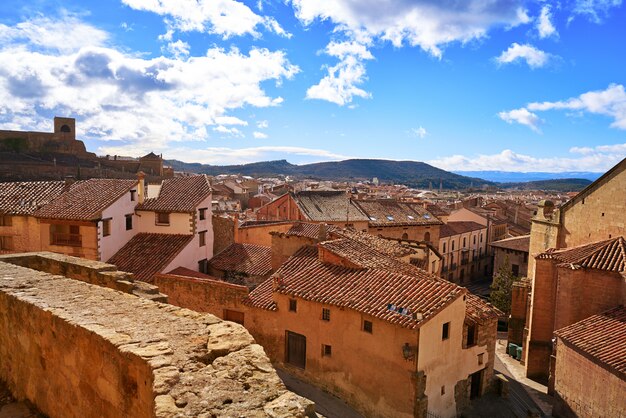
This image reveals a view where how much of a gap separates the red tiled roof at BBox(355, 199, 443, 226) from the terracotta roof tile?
43.5 inches

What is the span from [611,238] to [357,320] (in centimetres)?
1355

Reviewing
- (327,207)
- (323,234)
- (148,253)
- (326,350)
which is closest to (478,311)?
(326,350)

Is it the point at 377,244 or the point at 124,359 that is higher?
the point at 124,359

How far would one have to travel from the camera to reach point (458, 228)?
50.0 m

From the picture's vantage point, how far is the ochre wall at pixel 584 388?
1438cm

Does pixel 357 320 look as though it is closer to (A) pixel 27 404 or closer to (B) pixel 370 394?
(B) pixel 370 394

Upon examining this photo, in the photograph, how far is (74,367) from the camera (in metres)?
5.25

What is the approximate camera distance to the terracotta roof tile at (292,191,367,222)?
40.9 m

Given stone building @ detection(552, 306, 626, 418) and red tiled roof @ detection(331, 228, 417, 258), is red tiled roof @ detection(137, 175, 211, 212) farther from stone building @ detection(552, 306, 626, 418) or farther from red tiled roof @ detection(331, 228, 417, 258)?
stone building @ detection(552, 306, 626, 418)

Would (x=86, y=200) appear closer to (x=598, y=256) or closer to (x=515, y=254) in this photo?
(x=598, y=256)

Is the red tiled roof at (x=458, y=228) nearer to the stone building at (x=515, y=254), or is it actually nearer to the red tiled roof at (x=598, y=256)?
the stone building at (x=515, y=254)

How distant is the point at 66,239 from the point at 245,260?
8538mm

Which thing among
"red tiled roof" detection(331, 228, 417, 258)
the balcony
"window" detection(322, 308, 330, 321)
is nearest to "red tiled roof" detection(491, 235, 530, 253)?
"red tiled roof" detection(331, 228, 417, 258)

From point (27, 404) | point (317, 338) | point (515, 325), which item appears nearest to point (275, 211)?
point (515, 325)
